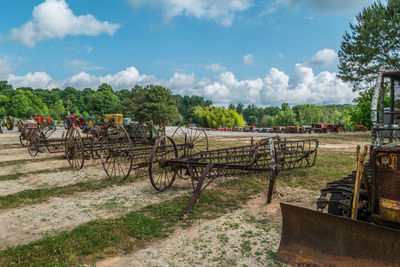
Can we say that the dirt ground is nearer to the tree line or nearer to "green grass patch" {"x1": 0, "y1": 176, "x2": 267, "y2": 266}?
"green grass patch" {"x1": 0, "y1": 176, "x2": 267, "y2": 266}

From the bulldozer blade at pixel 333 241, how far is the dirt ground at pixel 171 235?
467 millimetres

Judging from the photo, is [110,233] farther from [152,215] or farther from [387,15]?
[387,15]

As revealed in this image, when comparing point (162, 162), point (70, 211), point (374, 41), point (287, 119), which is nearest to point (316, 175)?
point (162, 162)

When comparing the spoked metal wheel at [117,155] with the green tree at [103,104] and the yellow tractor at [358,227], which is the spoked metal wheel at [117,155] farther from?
the green tree at [103,104]

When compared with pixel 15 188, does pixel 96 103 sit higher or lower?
higher

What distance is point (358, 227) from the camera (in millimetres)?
2500

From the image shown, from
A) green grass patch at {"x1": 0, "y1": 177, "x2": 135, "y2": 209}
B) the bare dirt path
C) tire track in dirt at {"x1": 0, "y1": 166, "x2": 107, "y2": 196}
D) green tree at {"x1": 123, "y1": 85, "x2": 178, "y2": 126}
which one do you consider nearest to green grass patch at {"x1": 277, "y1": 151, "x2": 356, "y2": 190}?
the bare dirt path

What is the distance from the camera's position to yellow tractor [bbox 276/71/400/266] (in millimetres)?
2367

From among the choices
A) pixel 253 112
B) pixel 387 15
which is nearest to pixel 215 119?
pixel 253 112

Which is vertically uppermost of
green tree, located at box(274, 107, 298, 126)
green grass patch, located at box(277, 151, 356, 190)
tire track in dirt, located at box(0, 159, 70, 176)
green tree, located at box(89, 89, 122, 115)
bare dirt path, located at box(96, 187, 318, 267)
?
green tree, located at box(89, 89, 122, 115)

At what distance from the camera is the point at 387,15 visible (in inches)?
824

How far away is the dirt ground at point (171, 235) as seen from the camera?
3.21m

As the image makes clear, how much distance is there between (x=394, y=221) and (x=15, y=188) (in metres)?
7.89

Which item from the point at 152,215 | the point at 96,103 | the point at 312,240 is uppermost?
the point at 96,103
